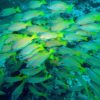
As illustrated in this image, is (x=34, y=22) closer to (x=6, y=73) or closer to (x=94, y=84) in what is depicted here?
(x=6, y=73)

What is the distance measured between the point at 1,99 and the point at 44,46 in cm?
111

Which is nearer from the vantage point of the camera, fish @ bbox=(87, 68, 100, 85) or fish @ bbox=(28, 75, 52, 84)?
fish @ bbox=(87, 68, 100, 85)

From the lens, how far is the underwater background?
340 cm

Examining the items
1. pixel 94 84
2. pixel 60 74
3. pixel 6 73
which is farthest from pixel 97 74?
pixel 6 73

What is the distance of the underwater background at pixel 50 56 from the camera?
3.40 meters

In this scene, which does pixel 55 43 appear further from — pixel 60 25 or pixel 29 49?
pixel 29 49

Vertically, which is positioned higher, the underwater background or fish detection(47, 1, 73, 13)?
fish detection(47, 1, 73, 13)

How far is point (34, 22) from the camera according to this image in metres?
4.02

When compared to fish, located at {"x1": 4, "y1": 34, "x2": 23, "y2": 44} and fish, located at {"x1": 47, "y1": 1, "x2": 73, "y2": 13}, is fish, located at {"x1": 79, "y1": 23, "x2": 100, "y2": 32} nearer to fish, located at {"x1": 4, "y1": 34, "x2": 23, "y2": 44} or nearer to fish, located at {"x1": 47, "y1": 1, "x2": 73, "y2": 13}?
fish, located at {"x1": 47, "y1": 1, "x2": 73, "y2": 13}

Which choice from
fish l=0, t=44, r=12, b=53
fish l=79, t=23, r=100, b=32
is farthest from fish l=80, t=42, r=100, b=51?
fish l=0, t=44, r=12, b=53

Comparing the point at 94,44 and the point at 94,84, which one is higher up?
the point at 94,44

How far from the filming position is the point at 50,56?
362cm

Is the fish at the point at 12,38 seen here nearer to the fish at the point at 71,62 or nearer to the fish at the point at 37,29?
the fish at the point at 37,29

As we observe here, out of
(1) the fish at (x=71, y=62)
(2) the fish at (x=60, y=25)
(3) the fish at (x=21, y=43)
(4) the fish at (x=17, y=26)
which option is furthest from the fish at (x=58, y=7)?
(1) the fish at (x=71, y=62)
